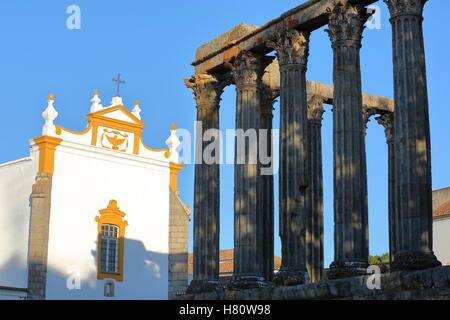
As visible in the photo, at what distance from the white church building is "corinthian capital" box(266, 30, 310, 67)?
50.4 ft

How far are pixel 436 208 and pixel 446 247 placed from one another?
134 inches

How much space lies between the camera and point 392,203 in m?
24.4

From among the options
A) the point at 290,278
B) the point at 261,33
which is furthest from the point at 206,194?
the point at 290,278

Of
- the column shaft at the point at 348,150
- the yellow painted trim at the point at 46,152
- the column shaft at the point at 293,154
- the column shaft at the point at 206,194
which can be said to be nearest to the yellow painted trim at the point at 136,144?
the yellow painted trim at the point at 46,152

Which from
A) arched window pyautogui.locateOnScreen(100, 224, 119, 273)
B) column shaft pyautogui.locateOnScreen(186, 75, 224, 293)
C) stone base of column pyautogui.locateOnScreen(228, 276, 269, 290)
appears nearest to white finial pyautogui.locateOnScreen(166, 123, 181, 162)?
arched window pyautogui.locateOnScreen(100, 224, 119, 273)

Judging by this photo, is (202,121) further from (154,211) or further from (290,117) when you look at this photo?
(154,211)

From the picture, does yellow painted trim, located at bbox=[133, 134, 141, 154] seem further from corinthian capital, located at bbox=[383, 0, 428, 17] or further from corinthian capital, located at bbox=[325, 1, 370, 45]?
corinthian capital, located at bbox=[383, 0, 428, 17]

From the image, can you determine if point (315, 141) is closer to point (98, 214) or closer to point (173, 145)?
point (98, 214)

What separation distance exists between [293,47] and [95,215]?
54.3ft

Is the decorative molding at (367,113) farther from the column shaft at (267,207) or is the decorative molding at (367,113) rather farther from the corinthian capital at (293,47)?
the corinthian capital at (293,47)

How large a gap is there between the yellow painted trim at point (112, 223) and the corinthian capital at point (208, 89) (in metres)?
12.0

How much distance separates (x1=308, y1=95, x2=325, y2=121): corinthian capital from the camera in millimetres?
24266

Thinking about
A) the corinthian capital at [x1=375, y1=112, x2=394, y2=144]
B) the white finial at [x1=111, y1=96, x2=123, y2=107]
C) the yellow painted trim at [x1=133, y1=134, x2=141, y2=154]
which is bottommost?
the corinthian capital at [x1=375, y1=112, x2=394, y2=144]
